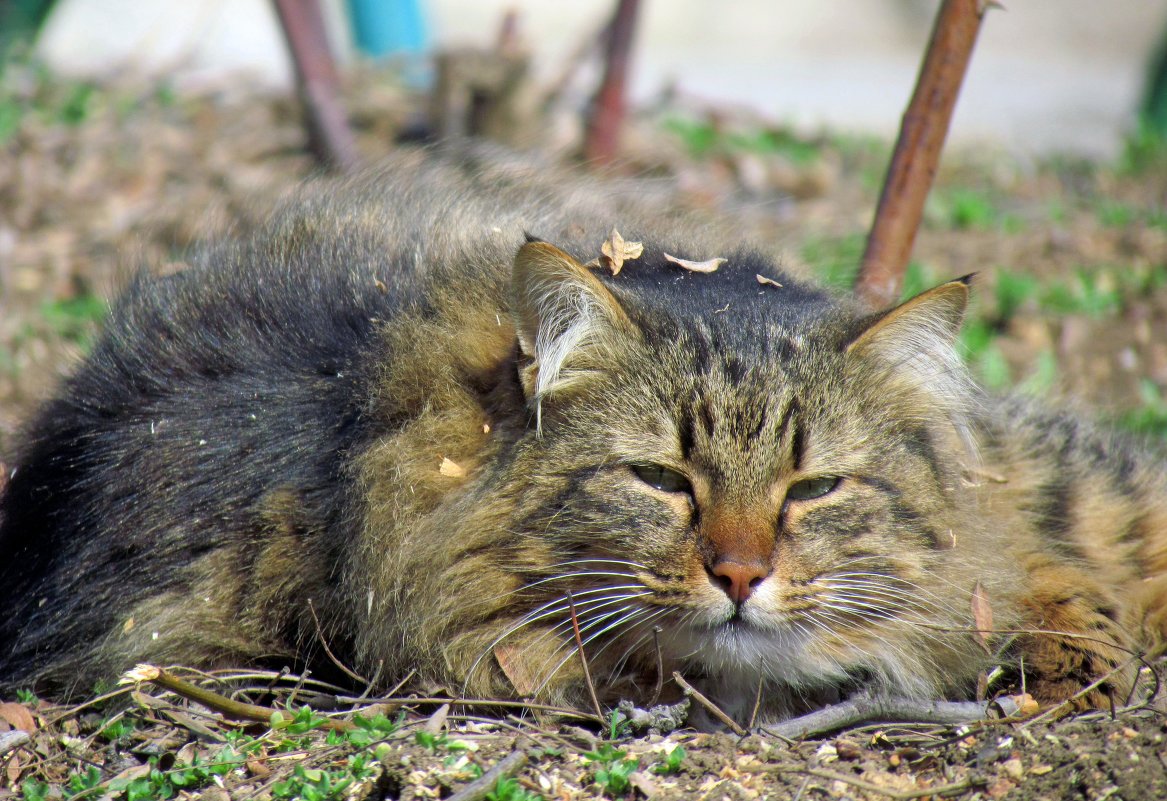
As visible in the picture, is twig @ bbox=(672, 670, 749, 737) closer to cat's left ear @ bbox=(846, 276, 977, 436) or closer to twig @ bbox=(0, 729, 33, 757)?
cat's left ear @ bbox=(846, 276, 977, 436)

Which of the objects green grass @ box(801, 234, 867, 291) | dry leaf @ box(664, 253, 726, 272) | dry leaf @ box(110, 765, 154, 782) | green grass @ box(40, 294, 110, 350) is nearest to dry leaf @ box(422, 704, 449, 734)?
dry leaf @ box(110, 765, 154, 782)

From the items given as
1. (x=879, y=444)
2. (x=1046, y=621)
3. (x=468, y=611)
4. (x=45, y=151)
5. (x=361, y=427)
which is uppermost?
(x=45, y=151)

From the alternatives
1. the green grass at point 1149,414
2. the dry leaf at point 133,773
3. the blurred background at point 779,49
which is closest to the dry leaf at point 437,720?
the dry leaf at point 133,773

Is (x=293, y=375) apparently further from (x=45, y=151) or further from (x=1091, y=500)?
(x=45, y=151)

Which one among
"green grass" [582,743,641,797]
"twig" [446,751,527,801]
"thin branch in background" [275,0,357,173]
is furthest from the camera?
"thin branch in background" [275,0,357,173]

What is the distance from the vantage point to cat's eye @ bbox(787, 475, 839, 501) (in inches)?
116

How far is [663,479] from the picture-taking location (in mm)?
2910

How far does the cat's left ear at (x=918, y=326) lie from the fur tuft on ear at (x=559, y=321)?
60 cm

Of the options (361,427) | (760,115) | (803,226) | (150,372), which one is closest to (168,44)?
(760,115)

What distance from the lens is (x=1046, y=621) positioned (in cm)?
334

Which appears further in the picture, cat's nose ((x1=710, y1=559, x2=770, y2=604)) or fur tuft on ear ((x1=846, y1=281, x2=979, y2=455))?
fur tuft on ear ((x1=846, y1=281, x2=979, y2=455))

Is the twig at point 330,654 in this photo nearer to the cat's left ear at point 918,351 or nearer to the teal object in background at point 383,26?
the cat's left ear at point 918,351

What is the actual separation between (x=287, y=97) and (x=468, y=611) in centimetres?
594

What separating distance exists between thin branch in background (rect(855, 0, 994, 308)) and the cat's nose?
1444 millimetres
